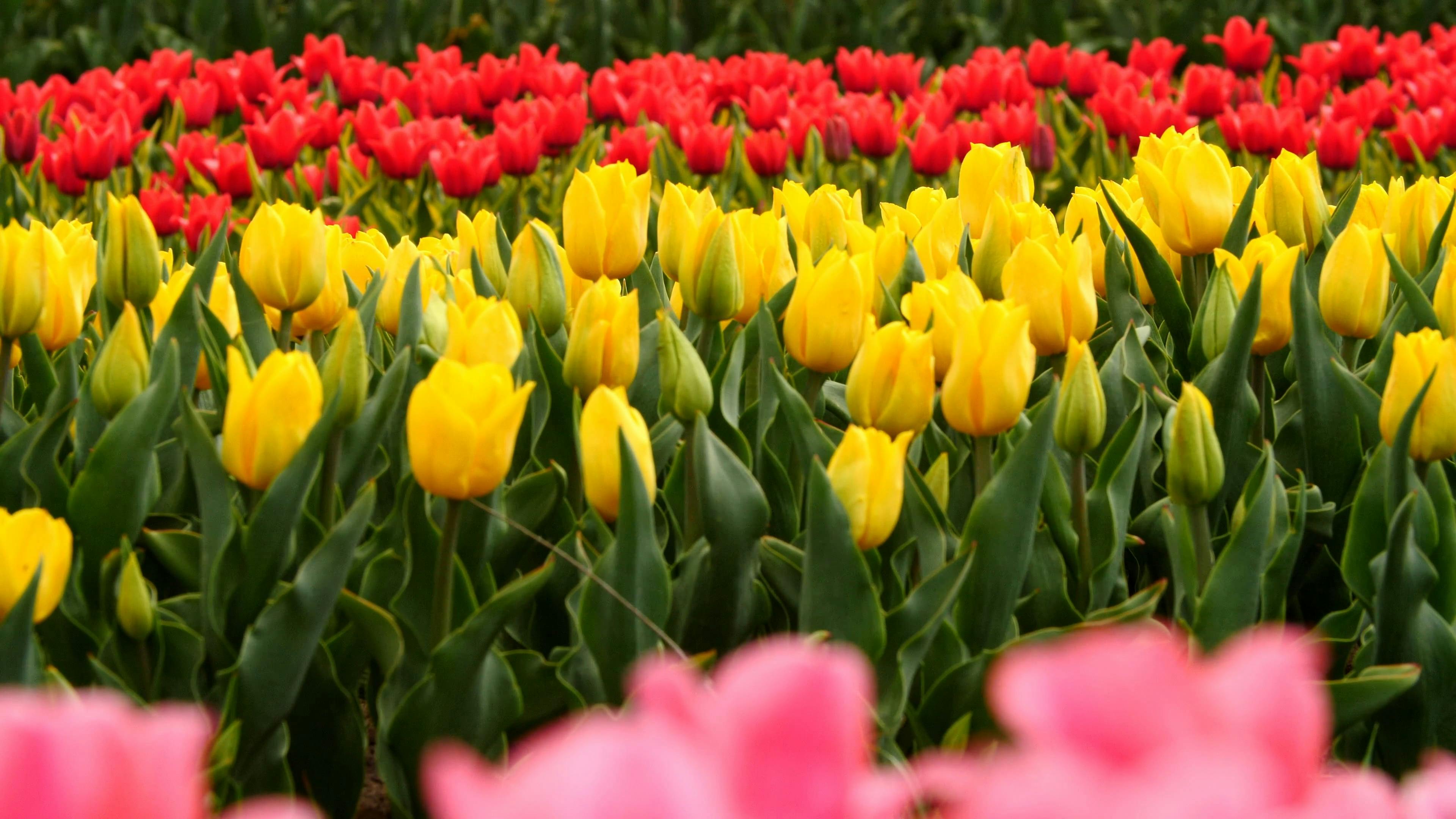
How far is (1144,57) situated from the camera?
214 inches

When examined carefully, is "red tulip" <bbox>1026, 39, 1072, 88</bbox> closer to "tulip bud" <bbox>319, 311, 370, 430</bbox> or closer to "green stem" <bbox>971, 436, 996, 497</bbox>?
"green stem" <bbox>971, 436, 996, 497</bbox>

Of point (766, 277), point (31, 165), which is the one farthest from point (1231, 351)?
point (31, 165)

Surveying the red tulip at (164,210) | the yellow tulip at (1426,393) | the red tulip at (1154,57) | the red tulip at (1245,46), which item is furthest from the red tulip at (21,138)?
the red tulip at (1245,46)

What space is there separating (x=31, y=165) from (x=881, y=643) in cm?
370

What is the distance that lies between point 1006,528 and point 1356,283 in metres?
0.72

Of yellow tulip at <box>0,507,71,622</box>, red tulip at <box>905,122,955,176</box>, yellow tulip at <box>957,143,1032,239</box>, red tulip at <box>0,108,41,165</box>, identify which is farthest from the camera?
red tulip at <box>0,108,41,165</box>

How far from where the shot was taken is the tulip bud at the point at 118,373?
5.07 ft

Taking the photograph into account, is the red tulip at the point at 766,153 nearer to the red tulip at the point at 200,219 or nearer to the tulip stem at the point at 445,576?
the red tulip at the point at 200,219

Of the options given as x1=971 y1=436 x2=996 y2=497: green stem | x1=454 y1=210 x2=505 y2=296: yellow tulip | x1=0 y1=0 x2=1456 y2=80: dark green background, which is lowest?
x1=0 y1=0 x2=1456 y2=80: dark green background

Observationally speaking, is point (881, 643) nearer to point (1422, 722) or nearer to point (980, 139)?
point (1422, 722)

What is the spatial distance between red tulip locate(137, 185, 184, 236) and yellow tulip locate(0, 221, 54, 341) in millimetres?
1511

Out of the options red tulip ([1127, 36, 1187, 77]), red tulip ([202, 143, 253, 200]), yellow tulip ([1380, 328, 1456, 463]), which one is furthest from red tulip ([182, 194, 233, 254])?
red tulip ([1127, 36, 1187, 77])

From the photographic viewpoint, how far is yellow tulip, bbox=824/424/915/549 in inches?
50.4

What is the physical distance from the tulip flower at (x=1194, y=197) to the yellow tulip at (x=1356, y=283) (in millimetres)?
229
